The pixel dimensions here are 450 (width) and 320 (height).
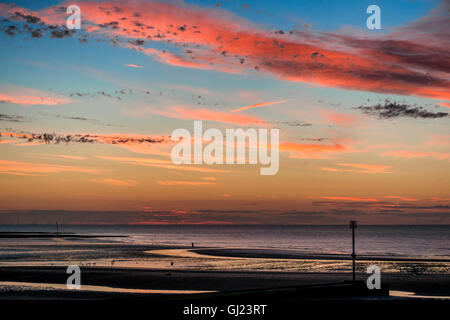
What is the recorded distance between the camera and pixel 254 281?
34.3 meters

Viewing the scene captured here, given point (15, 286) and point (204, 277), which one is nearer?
point (15, 286)
